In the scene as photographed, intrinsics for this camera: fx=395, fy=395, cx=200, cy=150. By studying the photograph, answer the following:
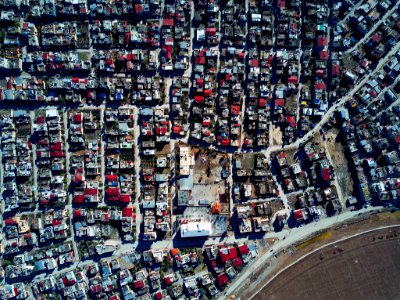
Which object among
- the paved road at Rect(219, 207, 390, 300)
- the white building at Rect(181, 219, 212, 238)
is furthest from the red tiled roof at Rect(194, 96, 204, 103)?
the paved road at Rect(219, 207, 390, 300)

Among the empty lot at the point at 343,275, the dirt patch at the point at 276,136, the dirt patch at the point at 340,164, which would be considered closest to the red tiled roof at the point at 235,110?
the dirt patch at the point at 276,136

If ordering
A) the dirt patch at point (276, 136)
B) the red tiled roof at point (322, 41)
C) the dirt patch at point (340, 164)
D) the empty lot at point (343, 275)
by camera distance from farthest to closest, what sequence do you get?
the red tiled roof at point (322, 41)
the dirt patch at point (340, 164)
the dirt patch at point (276, 136)
the empty lot at point (343, 275)

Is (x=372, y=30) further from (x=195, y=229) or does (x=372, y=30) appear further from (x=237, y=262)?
(x=237, y=262)

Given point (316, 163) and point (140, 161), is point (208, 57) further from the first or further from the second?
point (316, 163)

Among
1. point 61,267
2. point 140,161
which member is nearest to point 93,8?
point 140,161

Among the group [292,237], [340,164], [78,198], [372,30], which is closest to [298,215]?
[292,237]

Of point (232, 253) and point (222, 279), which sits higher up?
point (232, 253)

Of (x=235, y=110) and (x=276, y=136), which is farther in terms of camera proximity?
(x=276, y=136)

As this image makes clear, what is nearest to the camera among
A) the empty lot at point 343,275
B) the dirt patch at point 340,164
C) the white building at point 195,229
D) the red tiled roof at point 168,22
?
the white building at point 195,229

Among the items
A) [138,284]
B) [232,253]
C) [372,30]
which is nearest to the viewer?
[138,284]

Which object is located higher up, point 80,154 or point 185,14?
point 185,14

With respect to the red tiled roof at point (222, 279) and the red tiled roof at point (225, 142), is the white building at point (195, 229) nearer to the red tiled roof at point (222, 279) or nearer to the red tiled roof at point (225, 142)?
the red tiled roof at point (222, 279)
